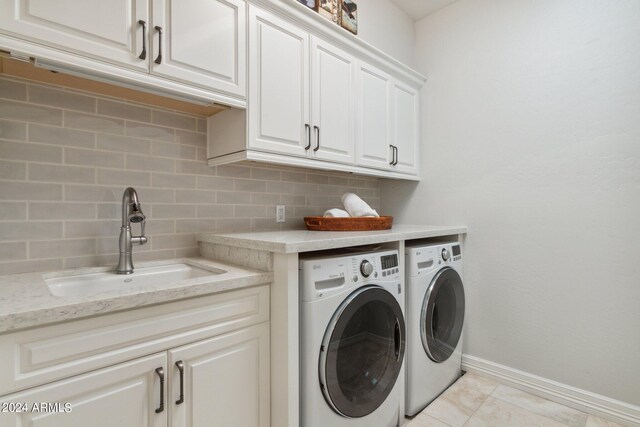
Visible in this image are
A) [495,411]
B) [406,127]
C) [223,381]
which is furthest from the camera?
[406,127]

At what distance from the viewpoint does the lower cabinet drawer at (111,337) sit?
2.81ft

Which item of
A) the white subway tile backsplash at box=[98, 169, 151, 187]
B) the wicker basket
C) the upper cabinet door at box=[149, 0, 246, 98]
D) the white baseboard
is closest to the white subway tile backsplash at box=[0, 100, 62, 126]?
the white subway tile backsplash at box=[98, 169, 151, 187]

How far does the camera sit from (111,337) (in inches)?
38.9

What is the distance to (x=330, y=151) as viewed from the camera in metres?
1.99

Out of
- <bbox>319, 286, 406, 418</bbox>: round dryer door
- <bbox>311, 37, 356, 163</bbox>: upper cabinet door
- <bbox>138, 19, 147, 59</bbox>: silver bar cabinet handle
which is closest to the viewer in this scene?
<bbox>138, 19, 147, 59</bbox>: silver bar cabinet handle

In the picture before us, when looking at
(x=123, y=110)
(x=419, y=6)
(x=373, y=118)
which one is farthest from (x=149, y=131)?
(x=419, y=6)

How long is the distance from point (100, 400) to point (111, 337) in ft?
0.61

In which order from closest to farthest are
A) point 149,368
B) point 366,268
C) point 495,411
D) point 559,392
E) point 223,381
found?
point 149,368
point 223,381
point 366,268
point 495,411
point 559,392

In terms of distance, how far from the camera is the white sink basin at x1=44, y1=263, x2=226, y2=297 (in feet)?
4.31

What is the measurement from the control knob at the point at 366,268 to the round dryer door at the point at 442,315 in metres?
0.56

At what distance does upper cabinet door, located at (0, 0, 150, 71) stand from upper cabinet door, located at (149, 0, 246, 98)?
65 millimetres

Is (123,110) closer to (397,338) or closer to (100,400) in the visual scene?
(100,400)

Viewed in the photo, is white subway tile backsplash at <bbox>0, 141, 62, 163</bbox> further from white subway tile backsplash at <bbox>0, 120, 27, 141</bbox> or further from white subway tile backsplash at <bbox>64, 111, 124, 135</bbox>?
white subway tile backsplash at <bbox>64, 111, 124, 135</bbox>

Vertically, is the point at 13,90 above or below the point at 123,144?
above
